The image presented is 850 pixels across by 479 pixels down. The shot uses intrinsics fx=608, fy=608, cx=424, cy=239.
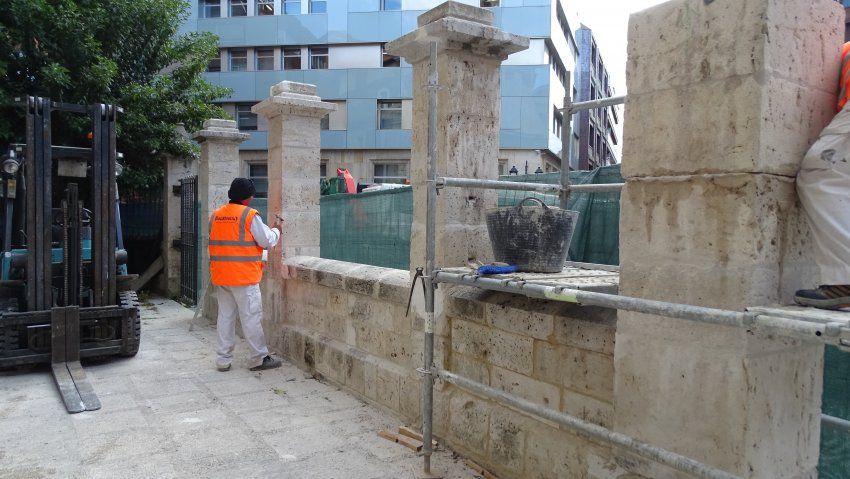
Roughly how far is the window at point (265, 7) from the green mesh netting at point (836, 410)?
91.9ft

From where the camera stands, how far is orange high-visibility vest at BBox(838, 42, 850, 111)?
7.27 ft

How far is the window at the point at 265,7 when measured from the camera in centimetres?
2727

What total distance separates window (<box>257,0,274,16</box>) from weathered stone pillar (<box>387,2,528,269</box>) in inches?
1011

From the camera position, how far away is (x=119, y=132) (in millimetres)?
11461

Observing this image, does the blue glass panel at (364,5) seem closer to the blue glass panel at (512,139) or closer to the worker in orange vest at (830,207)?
the blue glass panel at (512,139)

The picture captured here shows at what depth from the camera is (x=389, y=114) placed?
26047 millimetres

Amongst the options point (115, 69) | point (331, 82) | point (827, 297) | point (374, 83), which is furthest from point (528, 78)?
point (827, 297)

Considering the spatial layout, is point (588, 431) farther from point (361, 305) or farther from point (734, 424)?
point (361, 305)

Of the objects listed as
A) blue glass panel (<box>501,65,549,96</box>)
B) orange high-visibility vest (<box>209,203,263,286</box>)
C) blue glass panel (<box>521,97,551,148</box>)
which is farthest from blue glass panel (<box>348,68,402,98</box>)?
orange high-visibility vest (<box>209,203,263,286</box>)

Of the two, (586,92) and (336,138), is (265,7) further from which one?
(586,92)

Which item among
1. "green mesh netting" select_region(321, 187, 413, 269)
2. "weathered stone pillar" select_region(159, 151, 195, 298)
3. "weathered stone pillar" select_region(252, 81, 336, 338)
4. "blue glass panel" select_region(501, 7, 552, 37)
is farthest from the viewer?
"blue glass panel" select_region(501, 7, 552, 37)

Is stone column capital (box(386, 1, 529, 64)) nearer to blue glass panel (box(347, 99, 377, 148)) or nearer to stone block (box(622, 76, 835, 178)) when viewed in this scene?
stone block (box(622, 76, 835, 178))

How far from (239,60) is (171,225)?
18556mm

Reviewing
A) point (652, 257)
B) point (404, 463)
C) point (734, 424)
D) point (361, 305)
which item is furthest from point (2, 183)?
point (734, 424)
